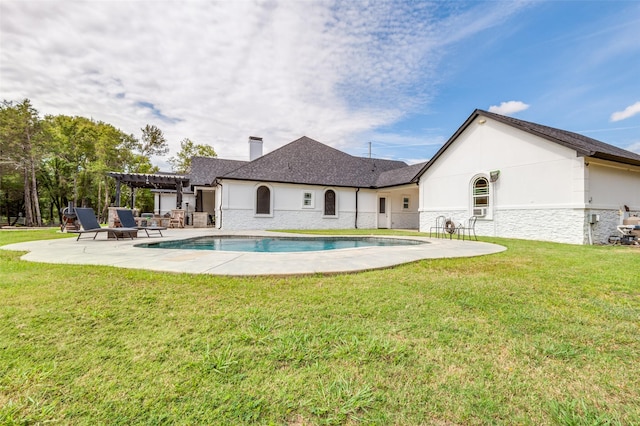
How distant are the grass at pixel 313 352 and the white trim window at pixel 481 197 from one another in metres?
10.4

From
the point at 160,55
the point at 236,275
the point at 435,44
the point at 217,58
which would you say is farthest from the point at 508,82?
the point at 236,275

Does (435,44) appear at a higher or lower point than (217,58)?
higher

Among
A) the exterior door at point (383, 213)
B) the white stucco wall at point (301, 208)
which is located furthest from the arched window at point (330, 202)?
the exterior door at point (383, 213)

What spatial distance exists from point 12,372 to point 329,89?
59.9 feet

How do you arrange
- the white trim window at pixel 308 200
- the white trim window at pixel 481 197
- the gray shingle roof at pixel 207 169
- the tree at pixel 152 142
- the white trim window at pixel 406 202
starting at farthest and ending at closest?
the tree at pixel 152 142 → the white trim window at pixel 406 202 → the gray shingle roof at pixel 207 169 → the white trim window at pixel 308 200 → the white trim window at pixel 481 197

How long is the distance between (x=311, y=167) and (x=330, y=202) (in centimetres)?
303

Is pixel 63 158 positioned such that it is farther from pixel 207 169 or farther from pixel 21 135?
pixel 207 169

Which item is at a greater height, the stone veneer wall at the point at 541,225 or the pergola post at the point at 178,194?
the pergola post at the point at 178,194

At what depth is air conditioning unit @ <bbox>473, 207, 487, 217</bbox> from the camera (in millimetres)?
13922

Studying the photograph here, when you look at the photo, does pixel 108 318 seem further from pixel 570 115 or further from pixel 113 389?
pixel 570 115

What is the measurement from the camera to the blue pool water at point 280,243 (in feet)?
33.2

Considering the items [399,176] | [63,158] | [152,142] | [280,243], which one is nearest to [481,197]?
[399,176]

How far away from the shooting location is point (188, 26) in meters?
9.95

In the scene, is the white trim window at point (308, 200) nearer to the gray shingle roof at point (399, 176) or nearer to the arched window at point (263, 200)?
the arched window at point (263, 200)
